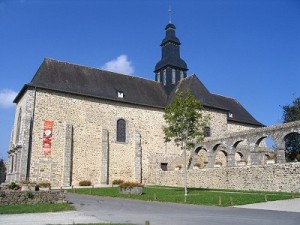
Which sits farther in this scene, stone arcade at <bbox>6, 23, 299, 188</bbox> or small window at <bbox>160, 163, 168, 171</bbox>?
small window at <bbox>160, 163, 168, 171</bbox>

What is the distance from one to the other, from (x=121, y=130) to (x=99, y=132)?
2239mm

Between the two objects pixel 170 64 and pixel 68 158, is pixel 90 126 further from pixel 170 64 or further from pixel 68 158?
pixel 170 64

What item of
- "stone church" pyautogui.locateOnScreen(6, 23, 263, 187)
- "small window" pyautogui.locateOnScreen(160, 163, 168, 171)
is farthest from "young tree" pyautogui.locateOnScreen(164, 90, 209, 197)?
"small window" pyautogui.locateOnScreen(160, 163, 168, 171)

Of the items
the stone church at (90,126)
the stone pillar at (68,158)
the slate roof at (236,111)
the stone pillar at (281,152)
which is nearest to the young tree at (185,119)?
the stone pillar at (281,152)

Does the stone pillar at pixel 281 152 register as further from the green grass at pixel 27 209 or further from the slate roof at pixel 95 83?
the green grass at pixel 27 209

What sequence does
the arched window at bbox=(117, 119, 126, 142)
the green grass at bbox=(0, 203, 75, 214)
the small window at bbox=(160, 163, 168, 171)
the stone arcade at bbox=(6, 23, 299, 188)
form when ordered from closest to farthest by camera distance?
the green grass at bbox=(0, 203, 75, 214) < the stone arcade at bbox=(6, 23, 299, 188) < the arched window at bbox=(117, 119, 126, 142) < the small window at bbox=(160, 163, 168, 171)

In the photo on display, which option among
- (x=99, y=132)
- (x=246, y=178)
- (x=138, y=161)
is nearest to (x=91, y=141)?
(x=99, y=132)

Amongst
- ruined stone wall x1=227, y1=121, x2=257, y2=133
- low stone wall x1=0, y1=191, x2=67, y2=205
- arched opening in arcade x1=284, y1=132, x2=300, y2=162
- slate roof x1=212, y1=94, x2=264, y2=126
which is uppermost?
slate roof x1=212, y1=94, x2=264, y2=126

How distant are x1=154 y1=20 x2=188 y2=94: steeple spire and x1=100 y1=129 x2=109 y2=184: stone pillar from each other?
981cm

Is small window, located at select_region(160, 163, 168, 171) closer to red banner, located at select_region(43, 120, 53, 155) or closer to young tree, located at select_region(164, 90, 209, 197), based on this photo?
young tree, located at select_region(164, 90, 209, 197)

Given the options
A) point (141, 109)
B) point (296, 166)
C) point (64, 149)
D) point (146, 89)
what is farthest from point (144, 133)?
point (296, 166)

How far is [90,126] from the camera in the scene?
2745 cm

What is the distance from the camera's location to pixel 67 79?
91.6ft

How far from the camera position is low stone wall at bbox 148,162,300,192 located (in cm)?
1824
